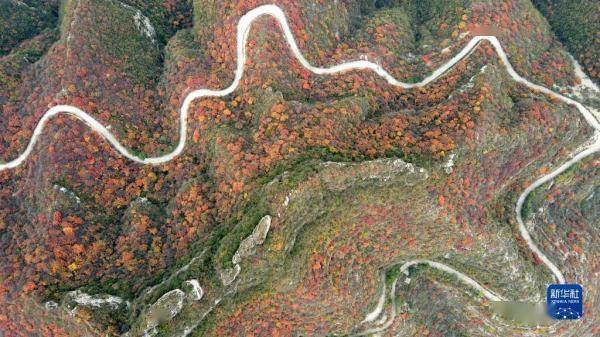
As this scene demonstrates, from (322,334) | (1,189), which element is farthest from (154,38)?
(322,334)

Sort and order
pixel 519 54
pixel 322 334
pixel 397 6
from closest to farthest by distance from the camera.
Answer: pixel 322 334
pixel 519 54
pixel 397 6

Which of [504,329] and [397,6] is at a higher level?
[397,6]

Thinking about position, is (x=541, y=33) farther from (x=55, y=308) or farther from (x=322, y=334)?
(x=55, y=308)

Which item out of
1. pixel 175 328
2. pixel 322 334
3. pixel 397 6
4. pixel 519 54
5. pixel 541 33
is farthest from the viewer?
pixel 397 6

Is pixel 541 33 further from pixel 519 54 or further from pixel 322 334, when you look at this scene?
pixel 322 334

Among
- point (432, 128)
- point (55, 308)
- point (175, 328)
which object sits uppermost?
point (55, 308)

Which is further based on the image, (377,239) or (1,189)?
(1,189)

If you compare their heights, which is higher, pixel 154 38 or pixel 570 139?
pixel 154 38

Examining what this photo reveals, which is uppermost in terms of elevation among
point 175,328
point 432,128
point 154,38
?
point 154,38

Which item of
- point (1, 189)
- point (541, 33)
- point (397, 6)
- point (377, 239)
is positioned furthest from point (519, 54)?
point (1, 189)
